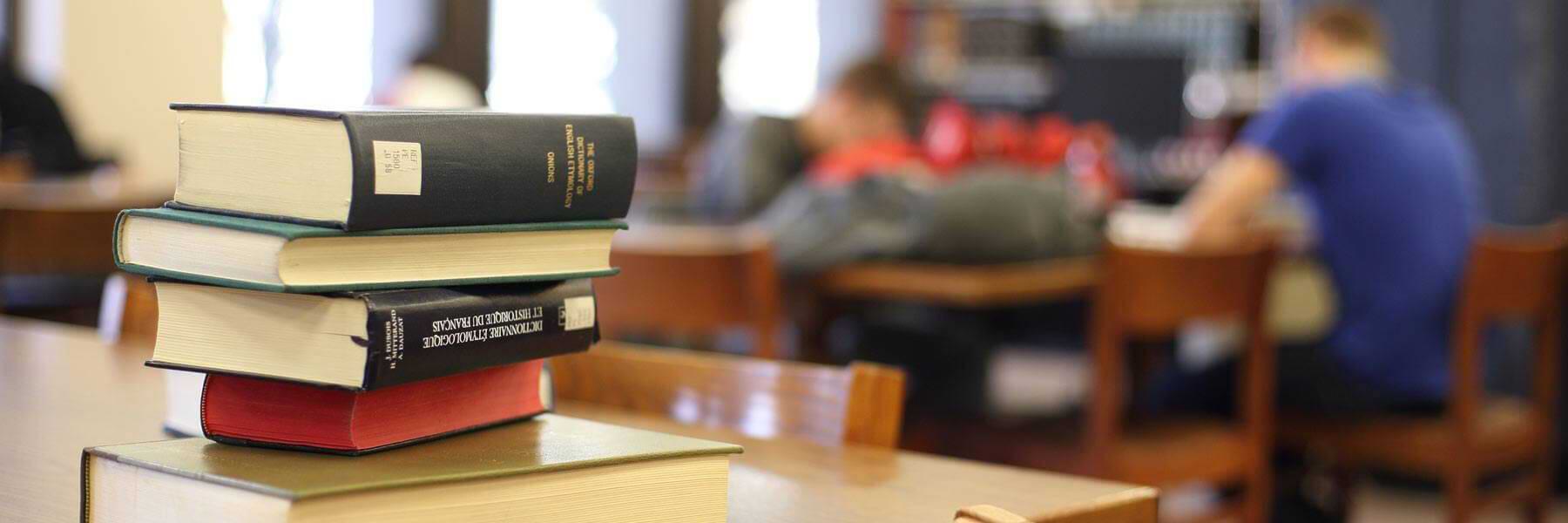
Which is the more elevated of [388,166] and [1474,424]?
[388,166]

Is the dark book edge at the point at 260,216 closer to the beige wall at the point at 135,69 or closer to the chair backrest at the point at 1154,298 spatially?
the beige wall at the point at 135,69

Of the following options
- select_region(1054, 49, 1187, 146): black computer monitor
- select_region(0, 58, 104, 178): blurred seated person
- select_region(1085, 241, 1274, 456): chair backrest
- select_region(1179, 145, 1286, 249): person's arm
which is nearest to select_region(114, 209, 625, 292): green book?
select_region(1085, 241, 1274, 456): chair backrest

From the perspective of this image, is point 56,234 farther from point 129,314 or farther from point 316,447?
point 316,447

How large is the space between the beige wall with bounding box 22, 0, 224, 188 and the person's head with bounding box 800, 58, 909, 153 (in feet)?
4.77

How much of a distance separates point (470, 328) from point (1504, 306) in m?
2.47

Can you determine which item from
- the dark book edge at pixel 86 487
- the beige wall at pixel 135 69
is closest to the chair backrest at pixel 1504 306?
the beige wall at pixel 135 69

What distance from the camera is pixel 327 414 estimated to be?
62 cm

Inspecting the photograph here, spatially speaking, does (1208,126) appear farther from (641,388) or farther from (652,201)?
(641,388)

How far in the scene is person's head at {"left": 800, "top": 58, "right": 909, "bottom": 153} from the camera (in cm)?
355

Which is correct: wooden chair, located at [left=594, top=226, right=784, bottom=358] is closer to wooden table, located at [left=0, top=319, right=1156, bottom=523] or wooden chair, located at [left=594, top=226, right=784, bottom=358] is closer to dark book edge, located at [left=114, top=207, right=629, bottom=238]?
wooden table, located at [left=0, top=319, right=1156, bottom=523]

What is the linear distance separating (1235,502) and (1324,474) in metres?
0.31

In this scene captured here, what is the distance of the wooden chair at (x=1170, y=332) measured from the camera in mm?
2260

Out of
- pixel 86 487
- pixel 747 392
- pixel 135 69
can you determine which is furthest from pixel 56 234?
pixel 86 487

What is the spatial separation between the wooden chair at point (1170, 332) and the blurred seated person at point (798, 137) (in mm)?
1167
